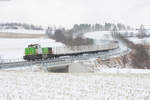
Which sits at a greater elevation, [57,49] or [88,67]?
[57,49]

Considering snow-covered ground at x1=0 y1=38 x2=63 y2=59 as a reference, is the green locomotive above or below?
above

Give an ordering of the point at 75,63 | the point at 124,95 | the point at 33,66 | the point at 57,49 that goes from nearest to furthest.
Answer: the point at 124,95
the point at 33,66
the point at 75,63
the point at 57,49

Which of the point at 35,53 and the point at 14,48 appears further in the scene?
the point at 14,48

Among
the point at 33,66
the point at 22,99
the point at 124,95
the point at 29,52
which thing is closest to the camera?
the point at 22,99

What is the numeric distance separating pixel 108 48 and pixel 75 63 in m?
28.1

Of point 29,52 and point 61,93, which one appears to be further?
point 29,52

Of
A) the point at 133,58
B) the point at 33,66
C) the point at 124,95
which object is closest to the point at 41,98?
the point at 124,95

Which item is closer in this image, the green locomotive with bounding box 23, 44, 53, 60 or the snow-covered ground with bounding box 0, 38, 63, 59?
the green locomotive with bounding box 23, 44, 53, 60

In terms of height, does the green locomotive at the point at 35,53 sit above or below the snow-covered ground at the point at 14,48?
above

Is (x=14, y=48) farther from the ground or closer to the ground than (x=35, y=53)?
closer to the ground

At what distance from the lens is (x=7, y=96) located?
8.59 m

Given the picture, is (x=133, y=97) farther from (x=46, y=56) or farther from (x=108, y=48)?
(x=108, y=48)

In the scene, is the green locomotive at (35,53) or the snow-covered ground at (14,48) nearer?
the green locomotive at (35,53)

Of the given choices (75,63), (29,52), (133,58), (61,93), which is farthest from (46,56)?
(133,58)
